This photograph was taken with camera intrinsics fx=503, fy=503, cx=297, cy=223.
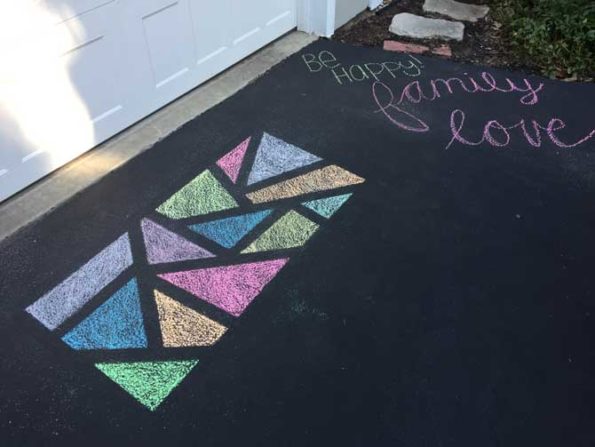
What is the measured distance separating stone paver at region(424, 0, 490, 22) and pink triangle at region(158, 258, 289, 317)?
295cm

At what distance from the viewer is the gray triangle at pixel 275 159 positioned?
2.62 meters

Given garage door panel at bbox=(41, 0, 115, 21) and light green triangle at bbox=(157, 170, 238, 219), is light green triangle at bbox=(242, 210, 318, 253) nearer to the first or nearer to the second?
light green triangle at bbox=(157, 170, 238, 219)

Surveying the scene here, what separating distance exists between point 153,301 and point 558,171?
82.7 inches

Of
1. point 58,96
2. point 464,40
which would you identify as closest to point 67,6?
point 58,96

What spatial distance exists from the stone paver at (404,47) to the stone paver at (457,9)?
0.66 m

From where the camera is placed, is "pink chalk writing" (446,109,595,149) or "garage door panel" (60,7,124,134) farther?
"pink chalk writing" (446,109,595,149)

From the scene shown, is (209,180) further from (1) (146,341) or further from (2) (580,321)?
(2) (580,321)

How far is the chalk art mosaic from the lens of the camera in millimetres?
1866

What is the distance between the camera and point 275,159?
8.87 ft

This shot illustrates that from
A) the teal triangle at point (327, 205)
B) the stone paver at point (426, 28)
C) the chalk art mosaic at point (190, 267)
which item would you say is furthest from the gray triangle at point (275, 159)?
the stone paver at point (426, 28)

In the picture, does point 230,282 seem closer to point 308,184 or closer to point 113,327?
point 113,327

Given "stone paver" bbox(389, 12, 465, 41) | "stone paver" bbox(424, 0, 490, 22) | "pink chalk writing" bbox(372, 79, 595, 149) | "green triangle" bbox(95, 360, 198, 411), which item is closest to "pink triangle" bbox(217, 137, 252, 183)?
"pink chalk writing" bbox(372, 79, 595, 149)

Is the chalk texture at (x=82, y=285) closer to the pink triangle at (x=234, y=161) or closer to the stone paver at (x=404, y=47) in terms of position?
the pink triangle at (x=234, y=161)

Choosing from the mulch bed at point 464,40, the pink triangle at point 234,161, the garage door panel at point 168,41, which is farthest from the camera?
the mulch bed at point 464,40
